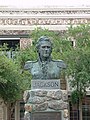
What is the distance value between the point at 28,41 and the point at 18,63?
4.09m

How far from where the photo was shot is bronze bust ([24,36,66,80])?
1373 cm

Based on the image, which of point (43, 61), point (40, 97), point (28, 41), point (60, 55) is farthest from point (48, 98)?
point (28, 41)

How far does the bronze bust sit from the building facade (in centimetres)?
1353

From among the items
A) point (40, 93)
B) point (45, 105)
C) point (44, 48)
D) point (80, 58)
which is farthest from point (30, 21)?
point (45, 105)

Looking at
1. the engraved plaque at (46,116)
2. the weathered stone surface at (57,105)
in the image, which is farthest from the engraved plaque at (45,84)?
the engraved plaque at (46,116)

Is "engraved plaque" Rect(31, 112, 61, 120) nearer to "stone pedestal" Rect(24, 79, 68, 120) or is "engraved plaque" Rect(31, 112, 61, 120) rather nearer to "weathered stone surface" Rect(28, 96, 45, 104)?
"stone pedestal" Rect(24, 79, 68, 120)

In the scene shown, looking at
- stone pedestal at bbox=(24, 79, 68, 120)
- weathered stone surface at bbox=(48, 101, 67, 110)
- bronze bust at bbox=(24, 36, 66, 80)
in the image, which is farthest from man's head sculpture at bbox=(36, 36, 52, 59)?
weathered stone surface at bbox=(48, 101, 67, 110)

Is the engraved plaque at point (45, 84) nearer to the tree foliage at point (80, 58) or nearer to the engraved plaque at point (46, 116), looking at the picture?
the engraved plaque at point (46, 116)

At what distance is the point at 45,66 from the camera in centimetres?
1384

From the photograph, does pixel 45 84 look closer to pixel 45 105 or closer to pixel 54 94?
pixel 54 94

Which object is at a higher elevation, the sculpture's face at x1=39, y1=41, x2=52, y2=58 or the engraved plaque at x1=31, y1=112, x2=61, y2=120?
the sculpture's face at x1=39, y1=41, x2=52, y2=58

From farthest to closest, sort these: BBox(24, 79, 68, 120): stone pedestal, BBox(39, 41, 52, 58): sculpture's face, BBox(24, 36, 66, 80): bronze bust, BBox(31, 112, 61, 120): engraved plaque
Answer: BBox(39, 41, 52, 58): sculpture's face → BBox(24, 36, 66, 80): bronze bust → BBox(24, 79, 68, 120): stone pedestal → BBox(31, 112, 61, 120): engraved plaque

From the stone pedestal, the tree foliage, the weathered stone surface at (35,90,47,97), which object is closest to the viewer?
the stone pedestal

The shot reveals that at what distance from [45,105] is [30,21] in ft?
48.4
